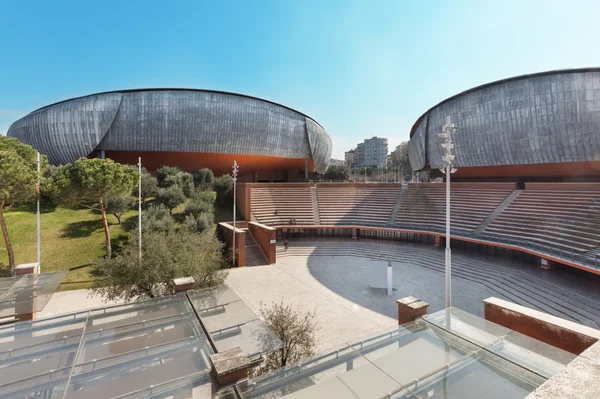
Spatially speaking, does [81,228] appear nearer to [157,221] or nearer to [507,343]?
[157,221]

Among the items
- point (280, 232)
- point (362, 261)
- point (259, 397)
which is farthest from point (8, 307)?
point (280, 232)

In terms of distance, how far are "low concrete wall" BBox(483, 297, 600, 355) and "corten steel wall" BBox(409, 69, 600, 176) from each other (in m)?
19.9

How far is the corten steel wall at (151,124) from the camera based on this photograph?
37.2m

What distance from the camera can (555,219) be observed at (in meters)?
18.8

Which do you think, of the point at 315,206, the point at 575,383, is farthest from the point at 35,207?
the point at 575,383

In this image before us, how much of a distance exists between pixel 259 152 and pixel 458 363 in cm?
4085

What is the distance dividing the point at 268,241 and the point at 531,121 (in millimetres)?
27290

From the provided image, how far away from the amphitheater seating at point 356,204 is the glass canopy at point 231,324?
2044 centimetres

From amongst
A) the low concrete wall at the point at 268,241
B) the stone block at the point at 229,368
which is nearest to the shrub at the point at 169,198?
the low concrete wall at the point at 268,241

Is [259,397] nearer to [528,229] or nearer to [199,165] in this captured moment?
[528,229]

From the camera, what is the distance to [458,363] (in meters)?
4.71

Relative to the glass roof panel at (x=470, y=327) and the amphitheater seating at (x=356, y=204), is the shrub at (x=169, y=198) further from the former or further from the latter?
the glass roof panel at (x=470, y=327)

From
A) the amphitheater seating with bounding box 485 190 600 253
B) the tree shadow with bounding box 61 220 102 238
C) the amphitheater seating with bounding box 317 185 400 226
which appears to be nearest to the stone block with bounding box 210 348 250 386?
the amphitheater seating with bounding box 485 190 600 253

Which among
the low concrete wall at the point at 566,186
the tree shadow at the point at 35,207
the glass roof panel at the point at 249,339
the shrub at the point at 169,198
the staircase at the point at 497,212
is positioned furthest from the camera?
the shrub at the point at 169,198
